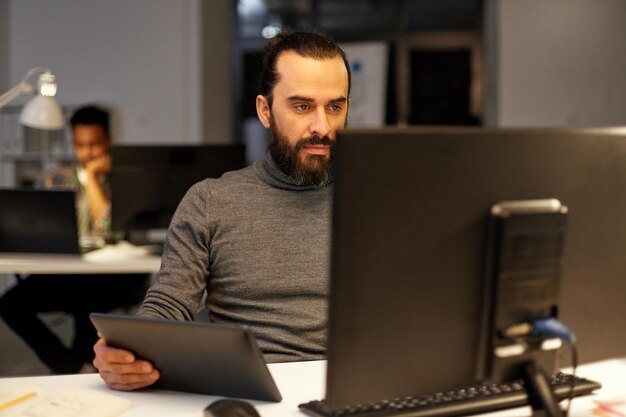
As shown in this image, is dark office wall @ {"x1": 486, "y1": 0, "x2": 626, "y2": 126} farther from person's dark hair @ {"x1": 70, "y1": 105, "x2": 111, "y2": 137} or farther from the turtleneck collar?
the turtleneck collar

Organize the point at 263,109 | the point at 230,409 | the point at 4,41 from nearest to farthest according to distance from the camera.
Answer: the point at 230,409 → the point at 263,109 → the point at 4,41

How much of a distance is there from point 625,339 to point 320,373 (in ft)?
1.74

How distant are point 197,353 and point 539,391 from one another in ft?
1.60

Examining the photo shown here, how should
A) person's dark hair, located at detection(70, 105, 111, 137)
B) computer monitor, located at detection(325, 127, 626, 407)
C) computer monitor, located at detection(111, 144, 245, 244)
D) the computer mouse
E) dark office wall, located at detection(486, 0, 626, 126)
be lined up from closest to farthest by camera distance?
computer monitor, located at detection(325, 127, 626, 407), the computer mouse, computer monitor, located at detection(111, 144, 245, 244), person's dark hair, located at detection(70, 105, 111, 137), dark office wall, located at detection(486, 0, 626, 126)

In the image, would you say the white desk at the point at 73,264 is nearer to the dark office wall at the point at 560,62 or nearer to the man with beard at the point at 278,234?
the man with beard at the point at 278,234

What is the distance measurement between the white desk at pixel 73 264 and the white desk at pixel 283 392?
164 cm

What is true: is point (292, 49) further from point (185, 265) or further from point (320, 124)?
point (185, 265)

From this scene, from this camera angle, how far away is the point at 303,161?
169 centimetres

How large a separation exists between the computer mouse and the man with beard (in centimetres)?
49

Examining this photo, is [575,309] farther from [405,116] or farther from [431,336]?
[405,116]

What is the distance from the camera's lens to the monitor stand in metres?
0.94

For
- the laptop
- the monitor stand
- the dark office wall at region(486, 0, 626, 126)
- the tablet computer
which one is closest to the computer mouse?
the tablet computer

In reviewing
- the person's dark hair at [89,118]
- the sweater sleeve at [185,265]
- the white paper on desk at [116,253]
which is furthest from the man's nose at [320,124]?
the person's dark hair at [89,118]

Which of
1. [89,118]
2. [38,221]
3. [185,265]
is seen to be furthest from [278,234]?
[89,118]
